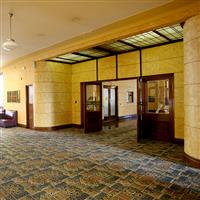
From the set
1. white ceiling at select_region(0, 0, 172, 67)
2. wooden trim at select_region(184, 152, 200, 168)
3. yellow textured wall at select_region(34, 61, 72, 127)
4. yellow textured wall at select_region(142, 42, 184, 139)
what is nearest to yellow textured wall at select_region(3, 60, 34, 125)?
yellow textured wall at select_region(34, 61, 72, 127)

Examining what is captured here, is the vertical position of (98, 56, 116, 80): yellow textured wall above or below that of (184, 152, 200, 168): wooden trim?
above

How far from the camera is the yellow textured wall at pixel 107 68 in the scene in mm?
7559

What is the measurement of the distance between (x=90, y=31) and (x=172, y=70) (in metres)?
2.90

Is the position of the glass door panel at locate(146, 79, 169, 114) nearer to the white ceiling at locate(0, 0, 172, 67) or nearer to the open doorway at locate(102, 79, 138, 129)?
the white ceiling at locate(0, 0, 172, 67)

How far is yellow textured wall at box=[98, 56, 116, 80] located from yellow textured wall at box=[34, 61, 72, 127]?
6.76 feet

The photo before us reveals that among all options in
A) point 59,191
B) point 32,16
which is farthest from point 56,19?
point 59,191

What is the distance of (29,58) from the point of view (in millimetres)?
8547

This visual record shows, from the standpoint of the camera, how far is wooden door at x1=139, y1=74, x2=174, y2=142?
6.04 metres

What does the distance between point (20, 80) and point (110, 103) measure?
16.7 feet

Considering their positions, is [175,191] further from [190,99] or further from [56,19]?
[56,19]

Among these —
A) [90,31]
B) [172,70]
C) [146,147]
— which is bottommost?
[146,147]

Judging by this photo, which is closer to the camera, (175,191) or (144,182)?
(175,191)

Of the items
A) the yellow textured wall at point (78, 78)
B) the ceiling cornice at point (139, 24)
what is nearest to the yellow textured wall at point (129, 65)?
the yellow textured wall at point (78, 78)

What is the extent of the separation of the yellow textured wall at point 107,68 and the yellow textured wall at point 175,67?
1679mm
